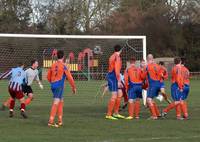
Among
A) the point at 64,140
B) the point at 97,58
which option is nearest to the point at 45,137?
the point at 64,140

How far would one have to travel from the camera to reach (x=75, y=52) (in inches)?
1059

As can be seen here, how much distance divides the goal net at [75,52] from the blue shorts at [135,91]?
A: 7468mm

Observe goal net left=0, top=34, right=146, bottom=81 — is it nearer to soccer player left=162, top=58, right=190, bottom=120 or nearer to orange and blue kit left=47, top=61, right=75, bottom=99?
soccer player left=162, top=58, right=190, bottom=120

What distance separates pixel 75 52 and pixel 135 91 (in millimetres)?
9866

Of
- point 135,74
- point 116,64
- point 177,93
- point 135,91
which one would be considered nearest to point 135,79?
point 135,74

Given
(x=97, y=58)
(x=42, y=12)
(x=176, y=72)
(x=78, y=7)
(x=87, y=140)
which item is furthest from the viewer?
(x=42, y=12)

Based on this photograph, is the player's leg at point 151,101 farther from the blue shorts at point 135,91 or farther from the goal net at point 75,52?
the goal net at point 75,52

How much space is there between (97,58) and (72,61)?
121cm

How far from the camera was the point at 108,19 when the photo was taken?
71688 mm

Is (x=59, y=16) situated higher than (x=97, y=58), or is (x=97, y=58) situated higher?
(x=59, y=16)

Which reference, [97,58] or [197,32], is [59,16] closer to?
[197,32]

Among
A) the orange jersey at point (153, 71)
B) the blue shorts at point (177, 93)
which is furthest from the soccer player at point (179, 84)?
the orange jersey at point (153, 71)

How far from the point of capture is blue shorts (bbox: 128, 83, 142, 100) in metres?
17.4

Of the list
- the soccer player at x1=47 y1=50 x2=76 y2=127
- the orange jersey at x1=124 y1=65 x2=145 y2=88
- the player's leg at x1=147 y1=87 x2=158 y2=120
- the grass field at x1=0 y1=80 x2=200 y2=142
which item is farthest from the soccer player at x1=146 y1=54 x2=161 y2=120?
the soccer player at x1=47 y1=50 x2=76 y2=127
